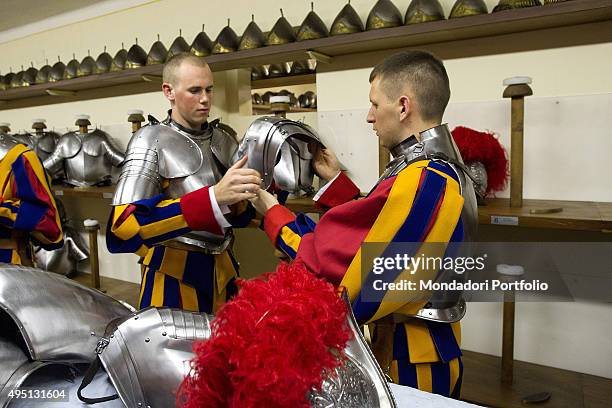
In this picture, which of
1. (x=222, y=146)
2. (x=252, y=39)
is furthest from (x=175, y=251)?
(x=252, y=39)

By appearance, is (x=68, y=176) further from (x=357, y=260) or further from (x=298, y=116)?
(x=357, y=260)

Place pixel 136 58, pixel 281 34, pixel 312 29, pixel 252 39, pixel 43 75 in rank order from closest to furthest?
1. pixel 312 29
2. pixel 281 34
3. pixel 252 39
4. pixel 136 58
5. pixel 43 75

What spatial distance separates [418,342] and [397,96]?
0.59m

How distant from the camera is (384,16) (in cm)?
230

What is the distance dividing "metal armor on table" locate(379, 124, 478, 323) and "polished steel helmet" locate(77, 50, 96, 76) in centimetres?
333

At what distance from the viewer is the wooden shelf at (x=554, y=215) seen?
5.83 ft

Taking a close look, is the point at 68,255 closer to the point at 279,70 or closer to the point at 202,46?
the point at 202,46

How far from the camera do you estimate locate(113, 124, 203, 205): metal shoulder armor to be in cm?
151

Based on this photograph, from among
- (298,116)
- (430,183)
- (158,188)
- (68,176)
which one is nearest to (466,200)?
(430,183)

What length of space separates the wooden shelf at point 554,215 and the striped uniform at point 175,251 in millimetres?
1004

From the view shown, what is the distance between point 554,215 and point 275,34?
67.9 inches

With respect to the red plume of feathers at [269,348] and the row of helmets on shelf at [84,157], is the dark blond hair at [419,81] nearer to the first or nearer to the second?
the red plume of feathers at [269,348]

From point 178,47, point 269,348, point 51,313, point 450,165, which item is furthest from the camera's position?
point 178,47

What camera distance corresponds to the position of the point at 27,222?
207 centimetres
